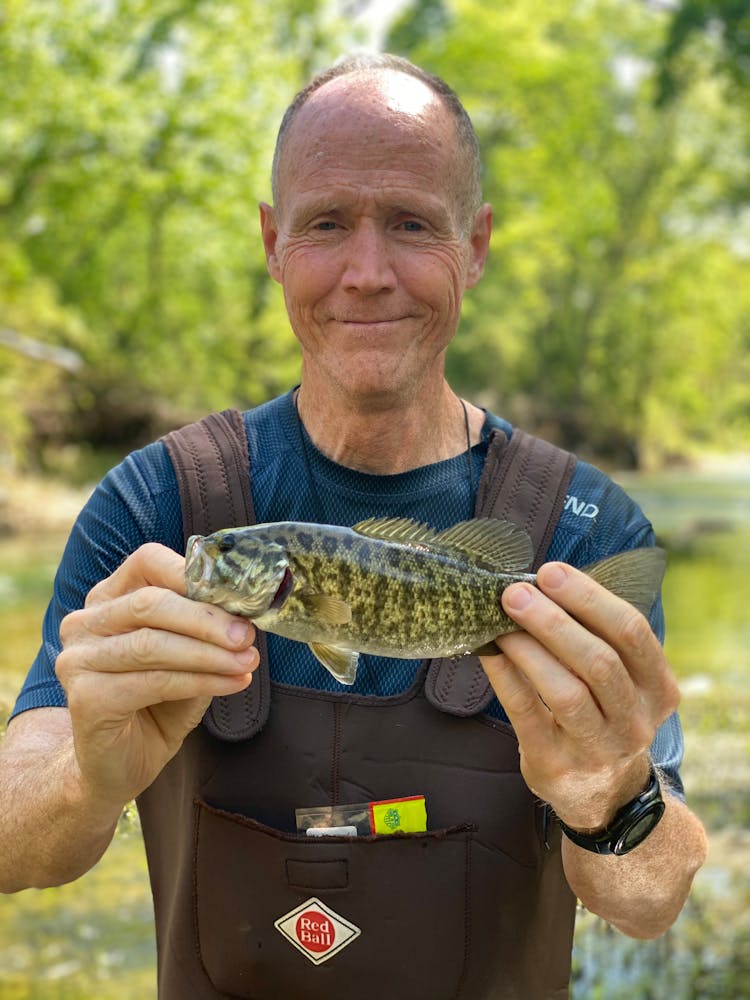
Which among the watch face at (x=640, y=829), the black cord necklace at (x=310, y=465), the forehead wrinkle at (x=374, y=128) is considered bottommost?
the watch face at (x=640, y=829)

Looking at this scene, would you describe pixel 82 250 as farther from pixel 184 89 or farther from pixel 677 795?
pixel 677 795

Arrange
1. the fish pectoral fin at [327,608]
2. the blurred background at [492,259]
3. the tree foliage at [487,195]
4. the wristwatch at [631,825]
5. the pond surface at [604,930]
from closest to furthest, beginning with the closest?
the fish pectoral fin at [327,608] → the wristwatch at [631,825] → the pond surface at [604,930] → the blurred background at [492,259] → the tree foliage at [487,195]

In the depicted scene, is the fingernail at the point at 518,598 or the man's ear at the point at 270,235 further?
the man's ear at the point at 270,235

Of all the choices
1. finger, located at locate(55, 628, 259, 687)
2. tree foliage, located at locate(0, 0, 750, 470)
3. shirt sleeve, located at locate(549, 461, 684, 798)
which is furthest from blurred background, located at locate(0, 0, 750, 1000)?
finger, located at locate(55, 628, 259, 687)

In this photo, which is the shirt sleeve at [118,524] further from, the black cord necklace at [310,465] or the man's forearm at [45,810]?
the black cord necklace at [310,465]

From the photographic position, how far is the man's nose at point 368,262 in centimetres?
299

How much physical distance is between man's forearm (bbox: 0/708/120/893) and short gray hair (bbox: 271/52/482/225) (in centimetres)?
163

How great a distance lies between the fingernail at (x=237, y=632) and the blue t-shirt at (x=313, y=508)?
2.45 ft

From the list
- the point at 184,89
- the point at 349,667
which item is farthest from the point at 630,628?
the point at 184,89

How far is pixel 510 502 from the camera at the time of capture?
3.14m

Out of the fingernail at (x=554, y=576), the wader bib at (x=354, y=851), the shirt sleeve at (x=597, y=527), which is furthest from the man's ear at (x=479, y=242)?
the fingernail at (x=554, y=576)

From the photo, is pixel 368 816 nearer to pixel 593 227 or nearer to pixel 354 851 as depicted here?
pixel 354 851

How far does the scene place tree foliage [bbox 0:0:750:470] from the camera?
88.6ft

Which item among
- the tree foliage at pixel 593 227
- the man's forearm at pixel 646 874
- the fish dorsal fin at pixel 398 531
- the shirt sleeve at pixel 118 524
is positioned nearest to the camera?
the fish dorsal fin at pixel 398 531
